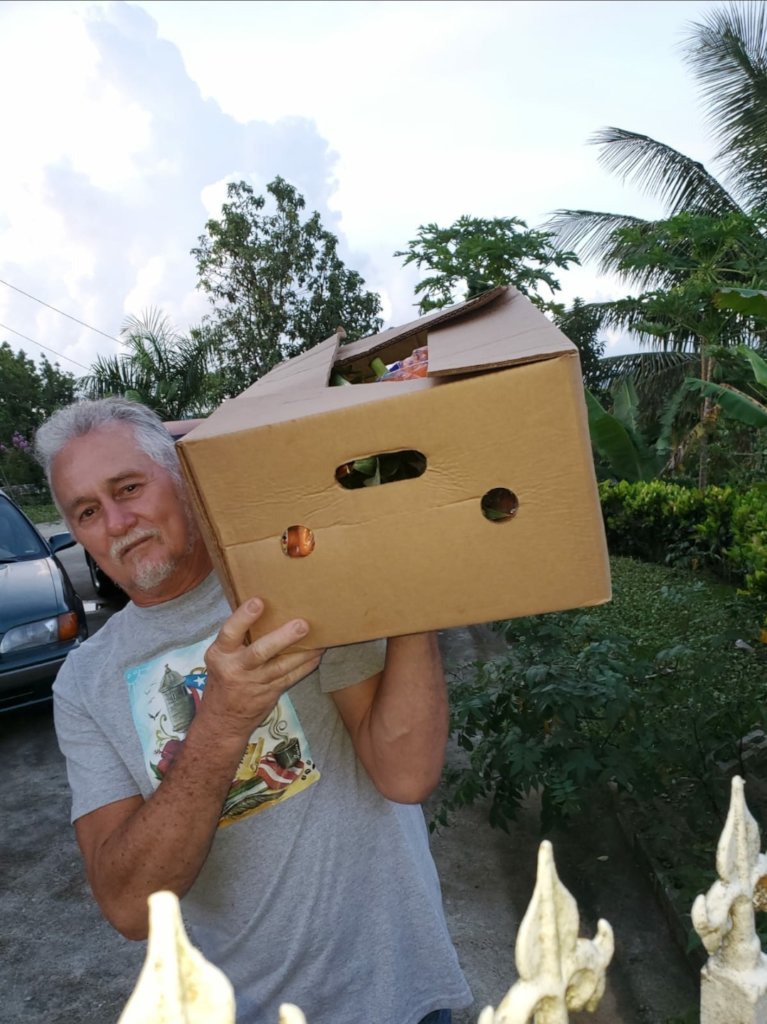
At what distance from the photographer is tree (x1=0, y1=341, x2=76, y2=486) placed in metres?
25.3

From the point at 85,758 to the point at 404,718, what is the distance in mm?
548

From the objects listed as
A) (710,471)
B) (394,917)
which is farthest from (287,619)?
(710,471)

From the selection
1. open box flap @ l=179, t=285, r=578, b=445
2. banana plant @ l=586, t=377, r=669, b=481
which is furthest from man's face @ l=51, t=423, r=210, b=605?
banana plant @ l=586, t=377, r=669, b=481

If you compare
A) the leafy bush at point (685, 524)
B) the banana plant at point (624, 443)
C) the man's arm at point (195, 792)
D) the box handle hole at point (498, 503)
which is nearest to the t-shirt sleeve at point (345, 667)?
the man's arm at point (195, 792)

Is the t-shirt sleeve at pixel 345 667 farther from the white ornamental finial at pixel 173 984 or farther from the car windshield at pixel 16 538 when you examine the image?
the car windshield at pixel 16 538

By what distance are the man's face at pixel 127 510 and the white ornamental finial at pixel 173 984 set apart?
900 mm

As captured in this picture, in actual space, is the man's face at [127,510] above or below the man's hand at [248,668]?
above

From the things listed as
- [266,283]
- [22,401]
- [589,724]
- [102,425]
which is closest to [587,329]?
[266,283]

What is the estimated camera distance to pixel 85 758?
1.37m

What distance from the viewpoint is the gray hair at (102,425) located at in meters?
1.45

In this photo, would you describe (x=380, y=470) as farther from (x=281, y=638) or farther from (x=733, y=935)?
(x=733, y=935)

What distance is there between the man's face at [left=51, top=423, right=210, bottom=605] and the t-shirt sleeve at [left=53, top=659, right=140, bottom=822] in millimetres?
218

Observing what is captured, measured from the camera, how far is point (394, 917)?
4.61 feet

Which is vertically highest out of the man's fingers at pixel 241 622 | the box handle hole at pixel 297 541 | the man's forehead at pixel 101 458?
the man's forehead at pixel 101 458
